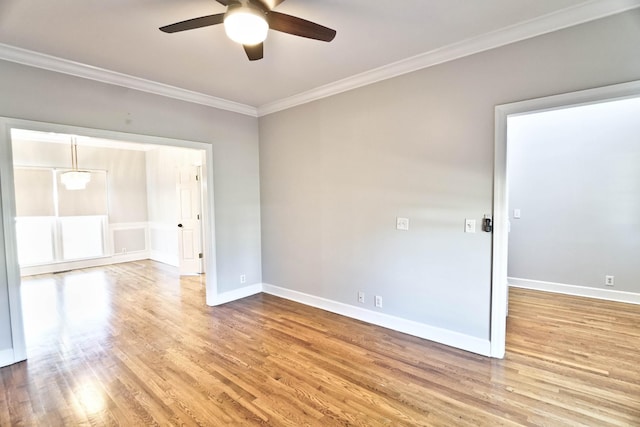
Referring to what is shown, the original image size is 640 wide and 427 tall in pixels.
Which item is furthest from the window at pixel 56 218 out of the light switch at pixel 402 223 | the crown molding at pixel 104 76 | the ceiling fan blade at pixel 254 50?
the light switch at pixel 402 223

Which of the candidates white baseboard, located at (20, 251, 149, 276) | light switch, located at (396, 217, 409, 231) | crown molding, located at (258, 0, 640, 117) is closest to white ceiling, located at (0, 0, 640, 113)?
crown molding, located at (258, 0, 640, 117)

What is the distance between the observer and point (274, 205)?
14.8ft

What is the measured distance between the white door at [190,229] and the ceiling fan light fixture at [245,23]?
175 inches

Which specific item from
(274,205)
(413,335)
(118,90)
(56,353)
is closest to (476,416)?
(413,335)

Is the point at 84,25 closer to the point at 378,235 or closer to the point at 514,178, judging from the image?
the point at 378,235

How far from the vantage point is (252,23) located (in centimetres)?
173

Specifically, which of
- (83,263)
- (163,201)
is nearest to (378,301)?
(163,201)

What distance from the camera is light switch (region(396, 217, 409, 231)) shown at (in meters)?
3.16

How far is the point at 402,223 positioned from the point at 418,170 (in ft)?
1.93

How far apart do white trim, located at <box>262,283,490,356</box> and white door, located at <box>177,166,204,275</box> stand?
2.35 m

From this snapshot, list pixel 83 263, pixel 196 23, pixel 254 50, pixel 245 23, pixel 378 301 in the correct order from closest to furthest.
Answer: pixel 245 23
pixel 196 23
pixel 254 50
pixel 378 301
pixel 83 263

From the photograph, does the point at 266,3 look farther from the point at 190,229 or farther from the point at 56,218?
the point at 56,218

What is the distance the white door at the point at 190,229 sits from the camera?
581 centimetres

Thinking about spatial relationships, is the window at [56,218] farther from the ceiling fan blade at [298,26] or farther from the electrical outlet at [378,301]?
the ceiling fan blade at [298,26]
